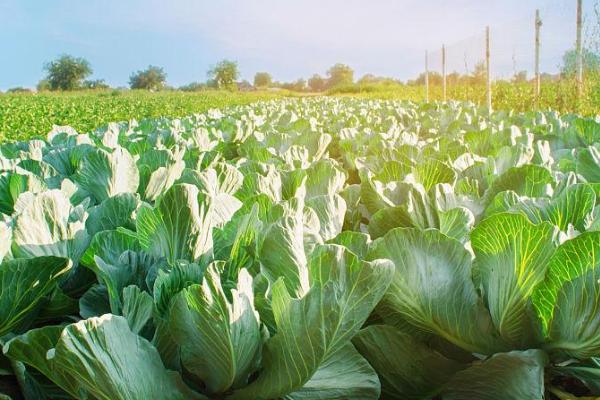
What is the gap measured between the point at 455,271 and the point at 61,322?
26.4 inches

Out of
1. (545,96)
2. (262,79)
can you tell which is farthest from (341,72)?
(545,96)

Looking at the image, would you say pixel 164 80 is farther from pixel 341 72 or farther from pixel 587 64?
pixel 587 64

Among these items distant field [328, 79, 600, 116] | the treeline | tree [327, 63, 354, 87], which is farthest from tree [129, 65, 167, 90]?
distant field [328, 79, 600, 116]

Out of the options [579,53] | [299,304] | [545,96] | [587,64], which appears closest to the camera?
[299,304]

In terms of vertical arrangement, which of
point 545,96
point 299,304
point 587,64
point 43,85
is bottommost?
point 299,304

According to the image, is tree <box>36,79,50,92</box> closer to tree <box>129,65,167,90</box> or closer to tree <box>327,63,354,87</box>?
tree <box>129,65,167,90</box>

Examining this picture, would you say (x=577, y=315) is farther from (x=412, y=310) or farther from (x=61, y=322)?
(x=61, y=322)

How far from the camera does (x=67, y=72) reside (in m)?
85.2

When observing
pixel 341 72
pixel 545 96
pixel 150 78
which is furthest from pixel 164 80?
pixel 545 96

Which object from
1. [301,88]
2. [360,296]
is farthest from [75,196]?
[301,88]

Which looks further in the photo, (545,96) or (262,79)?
(262,79)

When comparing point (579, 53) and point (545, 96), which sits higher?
point (579, 53)

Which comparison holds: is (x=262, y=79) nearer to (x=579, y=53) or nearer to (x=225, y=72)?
(x=225, y=72)

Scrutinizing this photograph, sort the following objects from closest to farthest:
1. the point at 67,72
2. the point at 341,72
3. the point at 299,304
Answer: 1. the point at 299,304
2. the point at 67,72
3. the point at 341,72
